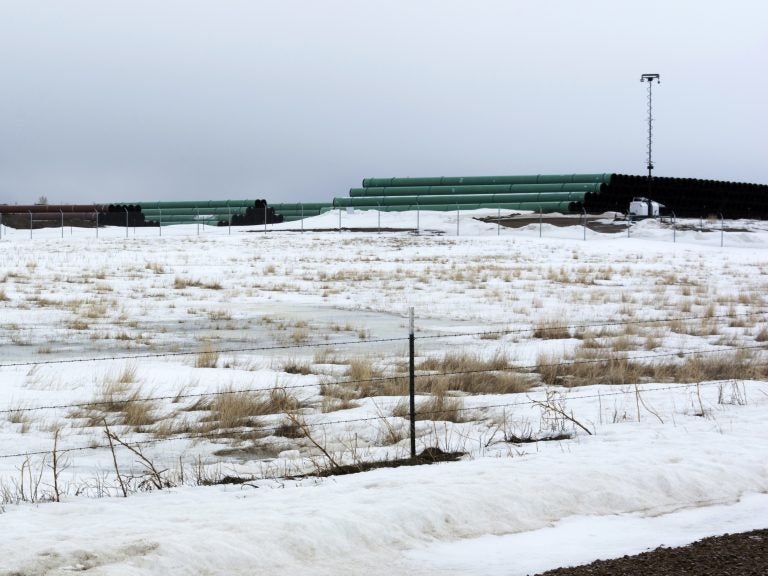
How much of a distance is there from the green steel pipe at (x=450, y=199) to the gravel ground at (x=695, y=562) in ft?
204

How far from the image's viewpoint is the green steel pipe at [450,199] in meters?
68.4

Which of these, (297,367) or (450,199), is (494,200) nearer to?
(450,199)

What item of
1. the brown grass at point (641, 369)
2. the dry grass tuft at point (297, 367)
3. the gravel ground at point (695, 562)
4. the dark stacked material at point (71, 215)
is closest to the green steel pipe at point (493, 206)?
the dark stacked material at point (71, 215)

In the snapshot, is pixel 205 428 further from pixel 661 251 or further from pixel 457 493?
pixel 661 251

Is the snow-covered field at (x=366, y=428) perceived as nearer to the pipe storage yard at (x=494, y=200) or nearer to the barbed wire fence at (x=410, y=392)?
the barbed wire fence at (x=410, y=392)

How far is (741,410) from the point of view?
1026cm

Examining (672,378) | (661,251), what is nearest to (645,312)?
(672,378)

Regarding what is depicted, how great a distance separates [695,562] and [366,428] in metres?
4.56

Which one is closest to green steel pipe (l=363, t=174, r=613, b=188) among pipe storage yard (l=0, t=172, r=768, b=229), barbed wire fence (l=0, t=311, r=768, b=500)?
pipe storage yard (l=0, t=172, r=768, b=229)

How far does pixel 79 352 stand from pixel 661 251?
1356 inches

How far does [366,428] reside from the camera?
32.1ft

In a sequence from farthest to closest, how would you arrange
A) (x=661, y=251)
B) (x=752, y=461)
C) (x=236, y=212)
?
(x=236, y=212)
(x=661, y=251)
(x=752, y=461)

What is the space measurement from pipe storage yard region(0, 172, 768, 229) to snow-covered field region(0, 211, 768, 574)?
138ft

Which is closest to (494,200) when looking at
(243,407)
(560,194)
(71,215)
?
(560,194)
